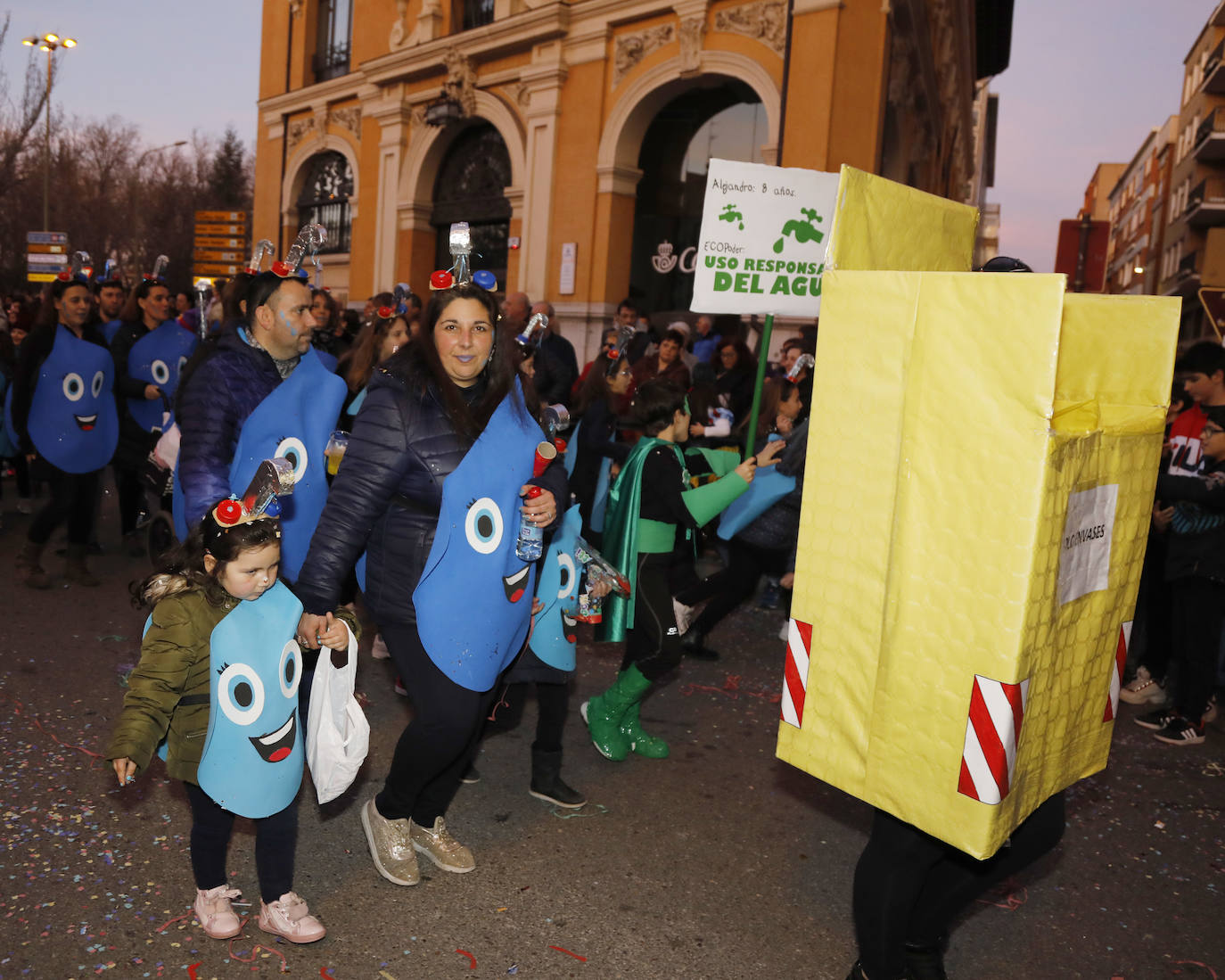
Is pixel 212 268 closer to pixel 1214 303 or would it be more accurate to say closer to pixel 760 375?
pixel 760 375

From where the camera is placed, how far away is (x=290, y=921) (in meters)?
3.04

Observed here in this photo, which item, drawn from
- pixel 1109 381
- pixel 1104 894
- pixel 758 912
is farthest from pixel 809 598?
pixel 1104 894

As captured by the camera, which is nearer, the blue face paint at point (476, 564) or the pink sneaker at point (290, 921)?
the pink sneaker at point (290, 921)

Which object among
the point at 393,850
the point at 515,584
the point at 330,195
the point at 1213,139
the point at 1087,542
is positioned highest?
the point at 1213,139

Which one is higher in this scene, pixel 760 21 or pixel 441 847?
pixel 760 21

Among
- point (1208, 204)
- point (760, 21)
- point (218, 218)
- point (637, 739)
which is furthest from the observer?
point (1208, 204)

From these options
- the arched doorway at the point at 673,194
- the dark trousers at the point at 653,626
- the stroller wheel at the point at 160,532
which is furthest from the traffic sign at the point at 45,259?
the dark trousers at the point at 653,626

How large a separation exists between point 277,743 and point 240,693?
0.18 meters

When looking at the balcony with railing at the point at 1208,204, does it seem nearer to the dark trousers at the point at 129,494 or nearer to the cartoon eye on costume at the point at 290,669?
the dark trousers at the point at 129,494

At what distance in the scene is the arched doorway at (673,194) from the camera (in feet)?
51.4

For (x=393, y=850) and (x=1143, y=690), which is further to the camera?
(x=1143, y=690)

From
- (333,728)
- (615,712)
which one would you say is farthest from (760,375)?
(333,728)

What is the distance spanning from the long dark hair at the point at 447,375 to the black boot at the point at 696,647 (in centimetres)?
329

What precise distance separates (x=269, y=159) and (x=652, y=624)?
22.7 meters
